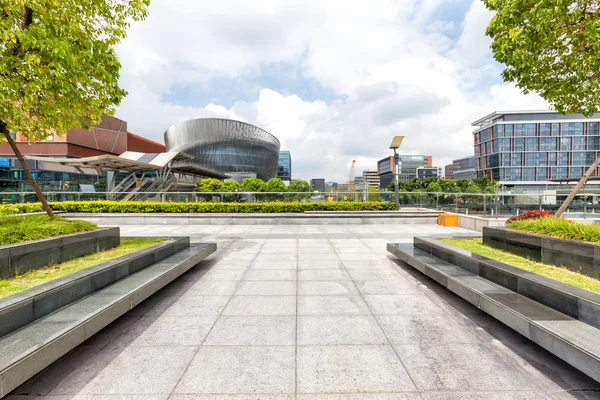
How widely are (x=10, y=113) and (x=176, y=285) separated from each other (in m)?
5.38

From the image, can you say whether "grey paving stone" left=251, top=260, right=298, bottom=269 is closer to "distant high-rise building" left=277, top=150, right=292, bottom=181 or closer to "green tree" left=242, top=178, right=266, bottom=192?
"green tree" left=242, top=178, right=266, bottom=192

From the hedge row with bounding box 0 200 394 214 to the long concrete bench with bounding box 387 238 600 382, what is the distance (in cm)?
1161

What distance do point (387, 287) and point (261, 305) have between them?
8.03 feet

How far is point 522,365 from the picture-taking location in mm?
2781

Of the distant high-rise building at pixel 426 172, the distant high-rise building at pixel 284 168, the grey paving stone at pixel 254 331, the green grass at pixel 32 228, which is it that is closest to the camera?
the grey paving stone at pixel 254 331

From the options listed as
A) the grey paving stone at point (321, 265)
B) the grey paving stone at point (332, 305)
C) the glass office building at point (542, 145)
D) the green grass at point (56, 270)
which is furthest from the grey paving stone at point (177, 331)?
the glass office building at point (542, 145)

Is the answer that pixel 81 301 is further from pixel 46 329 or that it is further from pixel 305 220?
pixel 305 220

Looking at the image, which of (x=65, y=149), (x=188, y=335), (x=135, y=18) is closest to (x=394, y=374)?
(x=188, y=335)

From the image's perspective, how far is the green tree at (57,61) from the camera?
5082 mm

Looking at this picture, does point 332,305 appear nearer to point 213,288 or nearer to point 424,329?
point 424,329

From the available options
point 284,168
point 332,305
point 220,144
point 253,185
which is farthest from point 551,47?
point 284,168

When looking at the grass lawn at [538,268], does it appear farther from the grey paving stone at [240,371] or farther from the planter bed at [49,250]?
the planter bed at [49,250]

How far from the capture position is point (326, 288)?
5.00 metres

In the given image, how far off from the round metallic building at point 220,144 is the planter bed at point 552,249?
68614mm
